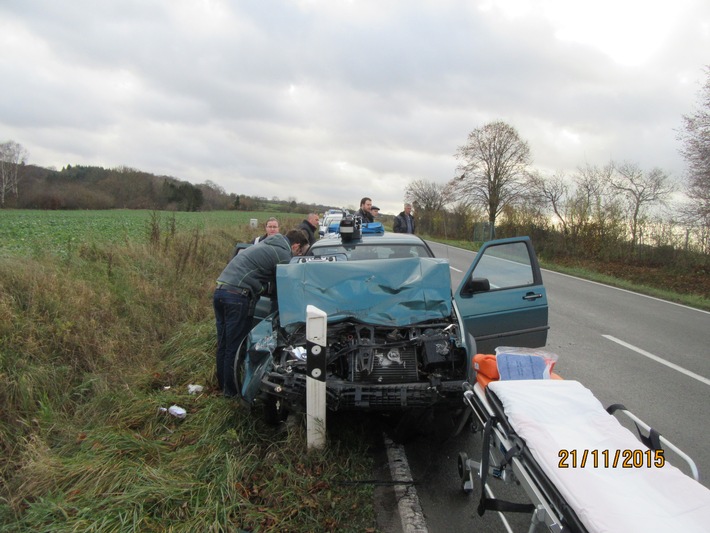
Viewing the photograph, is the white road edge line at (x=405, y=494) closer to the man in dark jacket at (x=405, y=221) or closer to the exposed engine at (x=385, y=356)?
the exposed engine at (x=385, y=356)

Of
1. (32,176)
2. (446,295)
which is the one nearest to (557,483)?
(446,295)

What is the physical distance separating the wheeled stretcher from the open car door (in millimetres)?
2063

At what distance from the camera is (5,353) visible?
14.5 feet

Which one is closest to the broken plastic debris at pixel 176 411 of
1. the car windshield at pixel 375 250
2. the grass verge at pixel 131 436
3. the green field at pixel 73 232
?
the grass verge at pixel 131 436

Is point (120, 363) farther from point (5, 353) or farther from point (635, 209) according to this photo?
point (635, 209)

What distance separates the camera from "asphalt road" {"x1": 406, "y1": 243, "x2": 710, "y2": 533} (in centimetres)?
299

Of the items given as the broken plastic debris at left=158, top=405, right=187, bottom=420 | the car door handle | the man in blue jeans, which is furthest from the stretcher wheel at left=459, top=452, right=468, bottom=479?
the broken plastic debris at left=158, top=405, right=187, bottom=420

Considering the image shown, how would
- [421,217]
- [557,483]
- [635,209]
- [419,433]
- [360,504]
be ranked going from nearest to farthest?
[557,483] → [360,504] → [419,433] → [635,209] → [421,217]

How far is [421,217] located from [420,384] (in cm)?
4420

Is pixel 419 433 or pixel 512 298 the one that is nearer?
pixel 419 433

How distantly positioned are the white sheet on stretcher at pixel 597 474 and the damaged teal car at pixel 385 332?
0.91 metres

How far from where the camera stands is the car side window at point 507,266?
4.88 meters

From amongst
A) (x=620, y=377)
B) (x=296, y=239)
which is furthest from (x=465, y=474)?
(x=620, y=377)

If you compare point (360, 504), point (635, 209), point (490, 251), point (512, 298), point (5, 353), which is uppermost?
point (635, 209)
